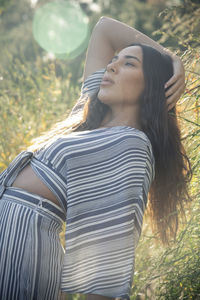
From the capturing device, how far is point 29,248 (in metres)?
1.85

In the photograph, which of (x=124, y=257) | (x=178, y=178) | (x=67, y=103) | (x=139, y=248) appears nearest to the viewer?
(x=124, y=257)

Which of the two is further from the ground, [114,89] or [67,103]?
[67,103]

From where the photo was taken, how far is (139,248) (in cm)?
263

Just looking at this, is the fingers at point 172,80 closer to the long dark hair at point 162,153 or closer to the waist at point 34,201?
the long dark hair at point 162,153

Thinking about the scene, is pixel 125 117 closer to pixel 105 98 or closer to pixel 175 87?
pixel 105 98

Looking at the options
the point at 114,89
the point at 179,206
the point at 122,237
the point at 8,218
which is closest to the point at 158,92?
the point at 114,89

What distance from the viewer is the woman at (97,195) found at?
→ 6.01 feet

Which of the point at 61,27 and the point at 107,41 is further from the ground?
the point at 61,27

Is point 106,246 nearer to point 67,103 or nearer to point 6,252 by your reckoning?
point 6,252

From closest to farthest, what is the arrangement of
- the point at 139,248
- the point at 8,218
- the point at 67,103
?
the point at 8,218, the point at 139,248, the point at 67,103

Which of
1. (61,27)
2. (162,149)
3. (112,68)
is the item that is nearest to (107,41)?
(112,68)

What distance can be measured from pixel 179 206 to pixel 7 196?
0.99 metres

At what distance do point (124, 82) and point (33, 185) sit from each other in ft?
2.75

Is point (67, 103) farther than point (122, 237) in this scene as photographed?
Yes
